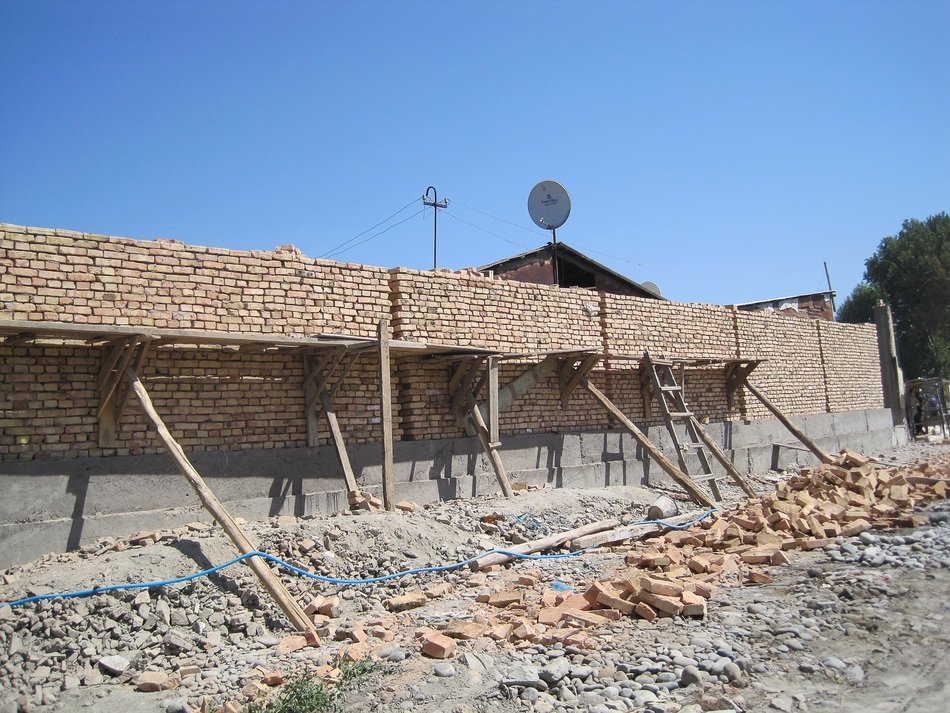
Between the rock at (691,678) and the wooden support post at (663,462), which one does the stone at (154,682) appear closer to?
the rock at (691,678)

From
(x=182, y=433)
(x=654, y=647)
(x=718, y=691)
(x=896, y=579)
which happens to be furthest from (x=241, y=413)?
(x=896, y=579)

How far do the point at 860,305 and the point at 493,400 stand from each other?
118 feet

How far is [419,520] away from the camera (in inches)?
311

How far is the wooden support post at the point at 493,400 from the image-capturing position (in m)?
9.73

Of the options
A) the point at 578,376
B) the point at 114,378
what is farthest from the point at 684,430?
the point at 114,378

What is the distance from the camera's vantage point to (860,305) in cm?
3991

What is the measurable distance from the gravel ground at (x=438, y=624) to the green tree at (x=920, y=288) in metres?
32.0

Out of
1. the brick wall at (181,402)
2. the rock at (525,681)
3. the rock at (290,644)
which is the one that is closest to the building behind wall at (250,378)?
the brick wall at (181,402)

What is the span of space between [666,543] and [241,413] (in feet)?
15.0

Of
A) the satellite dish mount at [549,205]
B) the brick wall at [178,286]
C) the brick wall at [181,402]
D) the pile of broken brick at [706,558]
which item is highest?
the satellite dish mount at [549,205]

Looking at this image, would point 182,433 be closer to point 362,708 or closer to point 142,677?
point 142,677

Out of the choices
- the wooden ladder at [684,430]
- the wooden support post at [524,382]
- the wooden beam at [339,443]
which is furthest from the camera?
the wooden ladder at [684,430]

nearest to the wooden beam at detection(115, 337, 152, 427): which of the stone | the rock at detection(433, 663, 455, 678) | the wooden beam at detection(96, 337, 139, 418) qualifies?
the wooden beam at detection(96, 337, 139, 418)

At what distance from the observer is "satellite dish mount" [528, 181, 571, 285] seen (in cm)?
1349
